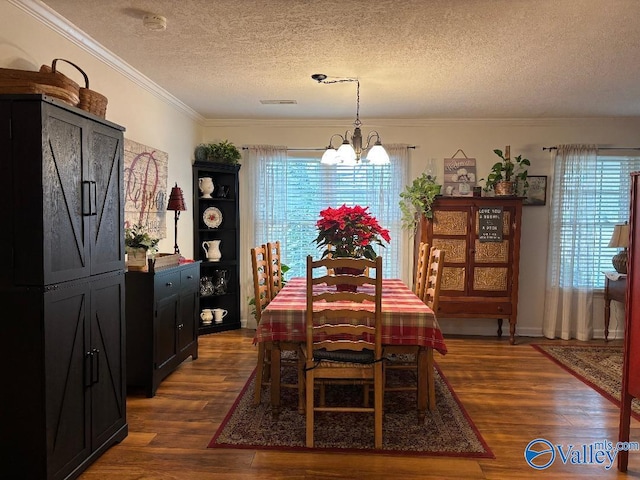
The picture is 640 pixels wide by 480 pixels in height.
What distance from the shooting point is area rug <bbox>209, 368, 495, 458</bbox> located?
2.56m

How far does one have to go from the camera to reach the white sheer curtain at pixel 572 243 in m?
5.09

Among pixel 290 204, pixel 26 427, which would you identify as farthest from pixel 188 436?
pixel 290 204

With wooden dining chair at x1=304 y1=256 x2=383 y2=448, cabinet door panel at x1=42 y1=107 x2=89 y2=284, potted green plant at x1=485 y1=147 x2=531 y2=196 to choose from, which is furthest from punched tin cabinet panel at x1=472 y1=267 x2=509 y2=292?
cabinet door panel at x1=42 y1=107 x2=89 y2=284

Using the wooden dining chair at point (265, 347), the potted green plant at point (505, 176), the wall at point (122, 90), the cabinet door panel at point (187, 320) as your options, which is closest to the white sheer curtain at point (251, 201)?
the wall at point (122, 90)

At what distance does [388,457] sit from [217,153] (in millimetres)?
3798

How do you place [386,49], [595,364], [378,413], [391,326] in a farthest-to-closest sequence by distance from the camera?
[595,364] → [386,49] → [391,326] → [378,413]

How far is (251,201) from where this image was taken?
5422mm

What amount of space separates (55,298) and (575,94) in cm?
434

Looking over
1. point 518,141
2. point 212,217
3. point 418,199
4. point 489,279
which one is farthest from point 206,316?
point 518,141

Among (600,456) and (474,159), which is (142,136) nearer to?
(474,159)

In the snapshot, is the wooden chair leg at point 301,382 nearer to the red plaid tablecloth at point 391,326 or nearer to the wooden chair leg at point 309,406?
the red plaid tablecloth at point 391,326

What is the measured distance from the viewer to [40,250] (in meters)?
1.93

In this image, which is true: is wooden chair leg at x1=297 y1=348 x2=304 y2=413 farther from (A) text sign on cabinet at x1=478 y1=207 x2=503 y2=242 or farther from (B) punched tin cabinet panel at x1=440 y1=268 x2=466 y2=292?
(A) text sign on cabinet at x1=478 y1=207 x2=503 y2=242

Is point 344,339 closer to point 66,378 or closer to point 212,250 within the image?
point 66,378
